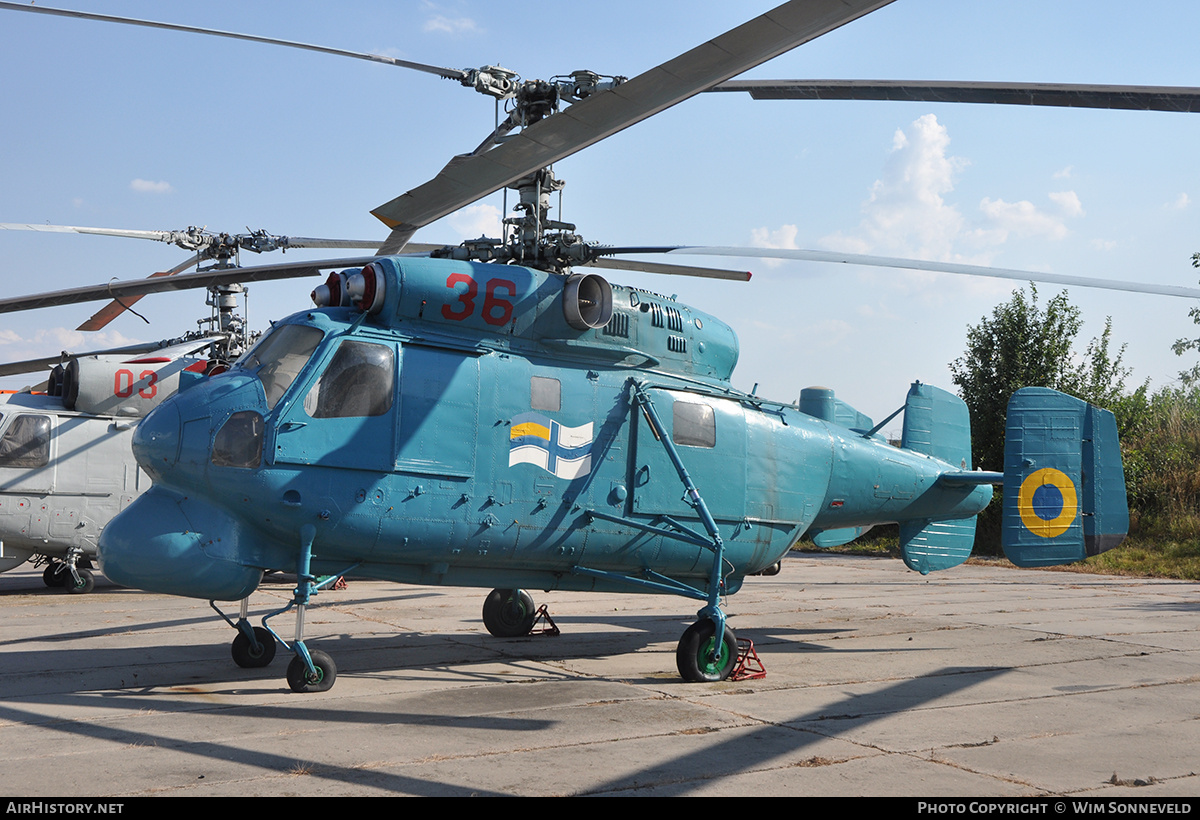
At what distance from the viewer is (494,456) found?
8.04 metres

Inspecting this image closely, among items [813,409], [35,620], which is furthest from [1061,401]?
[35,620]

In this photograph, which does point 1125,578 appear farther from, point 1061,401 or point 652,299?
point 652,299

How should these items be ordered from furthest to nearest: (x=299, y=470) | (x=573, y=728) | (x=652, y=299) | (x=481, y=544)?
(x=652, y=299) → (x=481, y=544) → (x=299, y=470) → (x=573, y=728)

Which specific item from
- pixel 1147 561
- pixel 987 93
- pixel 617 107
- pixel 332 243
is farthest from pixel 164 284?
pixel 1147 561

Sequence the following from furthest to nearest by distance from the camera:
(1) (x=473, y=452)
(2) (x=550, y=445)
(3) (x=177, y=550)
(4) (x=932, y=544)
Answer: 1. (4) (x=932, y=544)
2. (2) (x=550, y=445)
3. (1) (x=473, y=452)
4. (3) (x=177, y=550)

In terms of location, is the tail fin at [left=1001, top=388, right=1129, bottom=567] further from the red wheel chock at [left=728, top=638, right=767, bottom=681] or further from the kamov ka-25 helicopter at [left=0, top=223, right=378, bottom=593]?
the kamov ka-25 helicopter at [left=0, top=223, right=378, bottom=593]

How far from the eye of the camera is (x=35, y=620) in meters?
11.4

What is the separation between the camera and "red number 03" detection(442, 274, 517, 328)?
805 centimetres

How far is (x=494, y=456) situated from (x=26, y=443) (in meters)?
9.38

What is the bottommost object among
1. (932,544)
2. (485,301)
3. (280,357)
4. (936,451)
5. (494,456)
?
(932,544)

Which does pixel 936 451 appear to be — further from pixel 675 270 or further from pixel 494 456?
pixel 494 456

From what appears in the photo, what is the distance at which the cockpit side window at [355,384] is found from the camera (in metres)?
7.39

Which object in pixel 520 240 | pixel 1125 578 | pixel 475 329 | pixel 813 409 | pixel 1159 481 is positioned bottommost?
pixel 1125 578

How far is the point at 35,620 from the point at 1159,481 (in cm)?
2399
